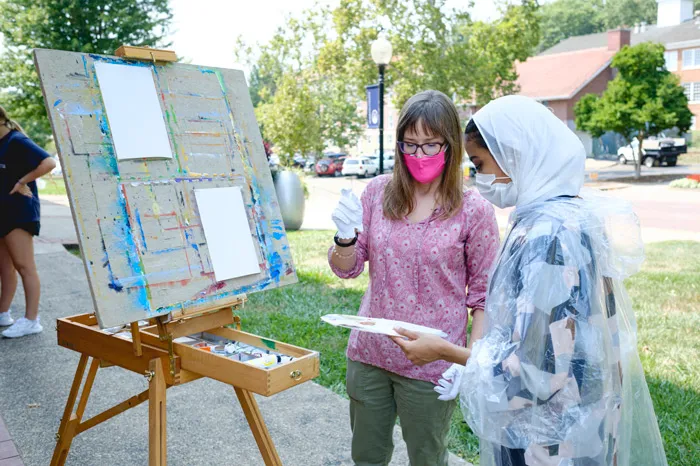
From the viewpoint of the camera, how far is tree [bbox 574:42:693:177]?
22.9 metres

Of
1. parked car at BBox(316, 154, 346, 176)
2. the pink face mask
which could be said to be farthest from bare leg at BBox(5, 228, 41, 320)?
parked car at BBox(316, 154, 346, 176)

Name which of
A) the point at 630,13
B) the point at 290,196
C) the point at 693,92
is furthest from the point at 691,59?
the point at 290,196

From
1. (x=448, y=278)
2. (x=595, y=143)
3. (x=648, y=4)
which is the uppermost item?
(x=648, y=4)

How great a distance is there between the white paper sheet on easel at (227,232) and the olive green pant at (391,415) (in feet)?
1.96

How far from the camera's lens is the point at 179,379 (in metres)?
2.36

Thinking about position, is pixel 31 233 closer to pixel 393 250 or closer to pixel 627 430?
pixel 393 250

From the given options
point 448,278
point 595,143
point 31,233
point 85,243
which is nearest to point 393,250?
point 448,278

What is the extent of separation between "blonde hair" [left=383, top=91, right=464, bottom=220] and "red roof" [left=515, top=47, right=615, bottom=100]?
3660 cm

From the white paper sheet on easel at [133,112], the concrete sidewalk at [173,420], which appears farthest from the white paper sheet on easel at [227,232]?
the concrete sidewalk at [173,420]

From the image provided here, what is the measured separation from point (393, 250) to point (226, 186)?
785 millimetres

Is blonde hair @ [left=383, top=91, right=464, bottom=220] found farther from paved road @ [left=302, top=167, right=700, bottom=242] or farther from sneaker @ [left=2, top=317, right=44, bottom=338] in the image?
paved road @ [left=302, top=167, right=700, bottom=242]

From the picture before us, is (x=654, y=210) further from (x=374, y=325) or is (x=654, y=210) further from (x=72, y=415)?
(x=72, y=415)

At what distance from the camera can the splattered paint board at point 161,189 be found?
2.24 meters

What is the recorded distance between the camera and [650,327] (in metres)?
5.44
